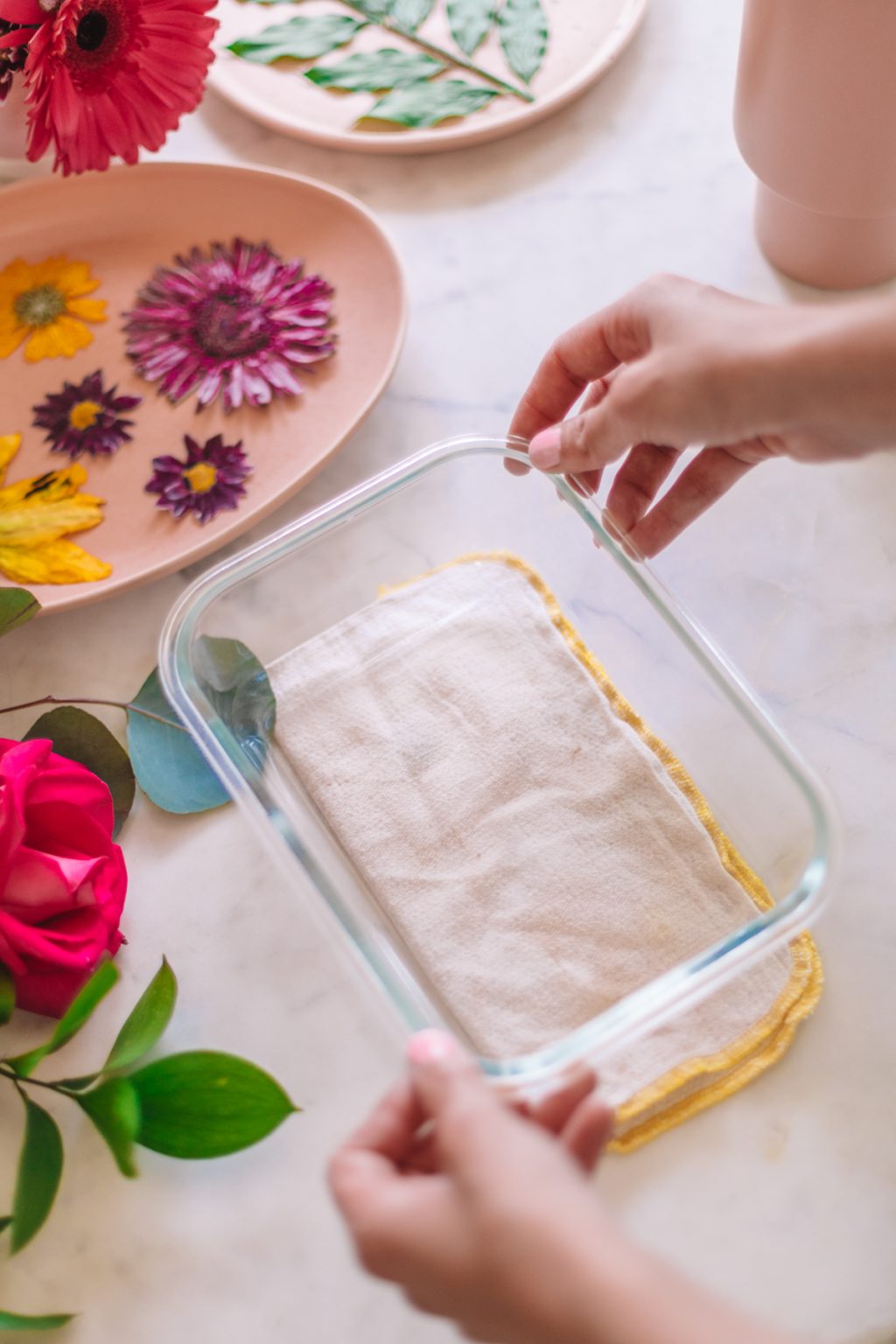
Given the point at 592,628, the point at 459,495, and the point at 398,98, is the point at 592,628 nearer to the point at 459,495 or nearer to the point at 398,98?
the point at 459,495

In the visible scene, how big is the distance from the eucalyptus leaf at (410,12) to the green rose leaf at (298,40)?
0.9 inches

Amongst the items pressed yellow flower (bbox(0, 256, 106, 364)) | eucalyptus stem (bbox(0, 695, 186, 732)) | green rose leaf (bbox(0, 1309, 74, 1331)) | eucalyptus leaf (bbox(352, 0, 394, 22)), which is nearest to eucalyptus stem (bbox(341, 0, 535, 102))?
eucalyptus leaf (bbox(352, 0, 394, 22))

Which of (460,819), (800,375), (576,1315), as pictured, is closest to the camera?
(576,1315)

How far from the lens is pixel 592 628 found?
65 centimetres

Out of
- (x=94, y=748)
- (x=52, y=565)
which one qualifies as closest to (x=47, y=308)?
(x=52, y=565)

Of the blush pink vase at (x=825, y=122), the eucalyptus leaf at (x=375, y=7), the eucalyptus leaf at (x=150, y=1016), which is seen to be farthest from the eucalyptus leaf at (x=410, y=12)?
the eucalyptus leaf at (x=150, y=1016)

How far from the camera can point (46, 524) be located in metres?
0.66

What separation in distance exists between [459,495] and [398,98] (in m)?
0.30

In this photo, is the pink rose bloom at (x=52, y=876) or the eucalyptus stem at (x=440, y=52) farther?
the eucalyptus stem at (x=440, y=52)

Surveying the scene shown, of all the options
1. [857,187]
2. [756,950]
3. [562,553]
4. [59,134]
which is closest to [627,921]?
→ [756,950]

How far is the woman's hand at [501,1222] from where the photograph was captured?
337mm

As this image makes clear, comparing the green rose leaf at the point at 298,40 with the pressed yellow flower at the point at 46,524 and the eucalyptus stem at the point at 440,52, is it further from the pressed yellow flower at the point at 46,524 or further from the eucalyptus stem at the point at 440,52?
the pressed yellow flower at the point at 46,524

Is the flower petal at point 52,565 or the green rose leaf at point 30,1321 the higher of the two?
the flower petal at point 52,565

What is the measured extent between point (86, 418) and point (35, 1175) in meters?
0.41
